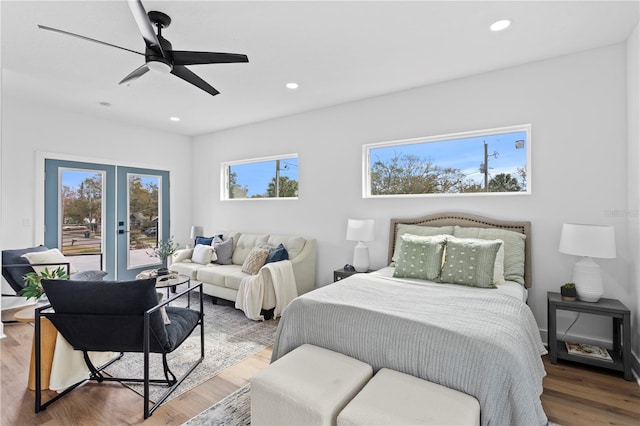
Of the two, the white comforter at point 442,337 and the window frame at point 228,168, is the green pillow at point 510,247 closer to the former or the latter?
the white comforter at point 442,337

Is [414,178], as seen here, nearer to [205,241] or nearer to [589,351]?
[589,351]

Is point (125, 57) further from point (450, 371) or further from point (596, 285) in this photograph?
point (596, 285)

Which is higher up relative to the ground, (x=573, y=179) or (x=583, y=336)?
(x=573, y=179)

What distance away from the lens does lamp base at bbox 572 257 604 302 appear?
263cm

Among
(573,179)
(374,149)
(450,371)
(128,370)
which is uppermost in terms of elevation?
(374,149)

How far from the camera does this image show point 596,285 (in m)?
2.63

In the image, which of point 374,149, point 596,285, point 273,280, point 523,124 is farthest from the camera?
point 374,149

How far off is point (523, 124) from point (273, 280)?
3171 mm

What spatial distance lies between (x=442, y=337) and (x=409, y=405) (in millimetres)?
431

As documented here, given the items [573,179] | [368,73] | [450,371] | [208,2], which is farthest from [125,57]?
[573,179]

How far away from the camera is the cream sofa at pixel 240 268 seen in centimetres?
414

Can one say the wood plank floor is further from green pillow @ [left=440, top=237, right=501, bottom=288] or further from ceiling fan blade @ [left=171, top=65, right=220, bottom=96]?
ceiling fan blade @ [left=171, top=65, right=220, bottom=96]

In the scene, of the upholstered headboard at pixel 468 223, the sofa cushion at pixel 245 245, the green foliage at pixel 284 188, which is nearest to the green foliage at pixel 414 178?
the upholstered headboard at pixel 468 223

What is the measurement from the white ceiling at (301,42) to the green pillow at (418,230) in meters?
1.65
